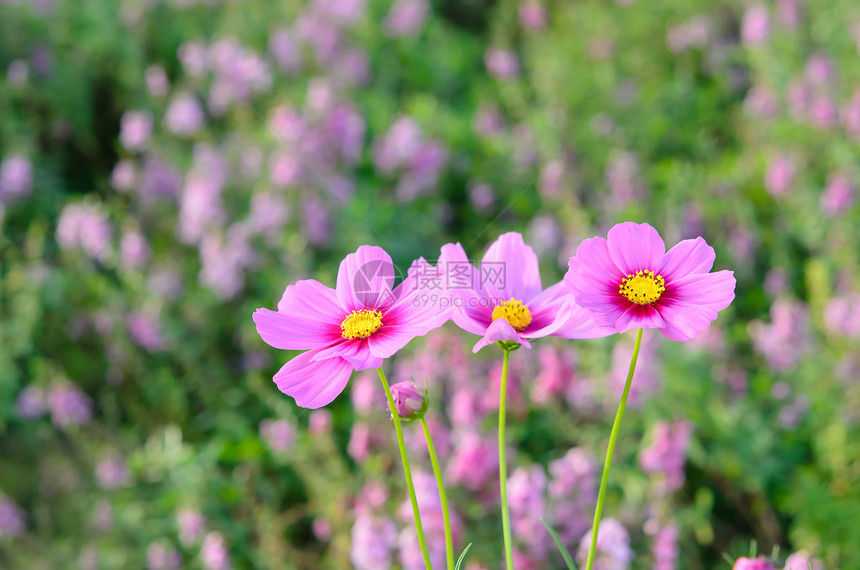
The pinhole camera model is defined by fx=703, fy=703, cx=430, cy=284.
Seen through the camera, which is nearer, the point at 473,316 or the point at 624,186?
the point at 473,316

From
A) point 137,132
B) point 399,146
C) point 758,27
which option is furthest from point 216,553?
point 758,27

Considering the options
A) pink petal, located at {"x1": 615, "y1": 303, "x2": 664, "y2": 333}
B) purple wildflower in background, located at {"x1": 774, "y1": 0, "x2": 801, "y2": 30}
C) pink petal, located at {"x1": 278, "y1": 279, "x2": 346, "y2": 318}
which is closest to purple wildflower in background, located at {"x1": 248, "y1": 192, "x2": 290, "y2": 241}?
pink petal, located at {"x1": 278, "y1": 279, "x2": 346, "y2": 318}

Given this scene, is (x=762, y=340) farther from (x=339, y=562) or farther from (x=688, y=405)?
(x=339, y=562)

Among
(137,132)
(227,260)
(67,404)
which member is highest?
(137,132)

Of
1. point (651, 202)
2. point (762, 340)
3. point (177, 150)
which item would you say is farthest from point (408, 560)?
point (177, 150)

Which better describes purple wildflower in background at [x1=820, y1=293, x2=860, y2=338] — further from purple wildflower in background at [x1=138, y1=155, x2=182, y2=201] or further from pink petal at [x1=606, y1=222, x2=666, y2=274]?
purple wildflower in background at [x1=138, y1=155, x2=182, y2=201]

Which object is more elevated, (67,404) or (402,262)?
(67,404)

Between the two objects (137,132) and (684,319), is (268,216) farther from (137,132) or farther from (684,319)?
(684,319)
